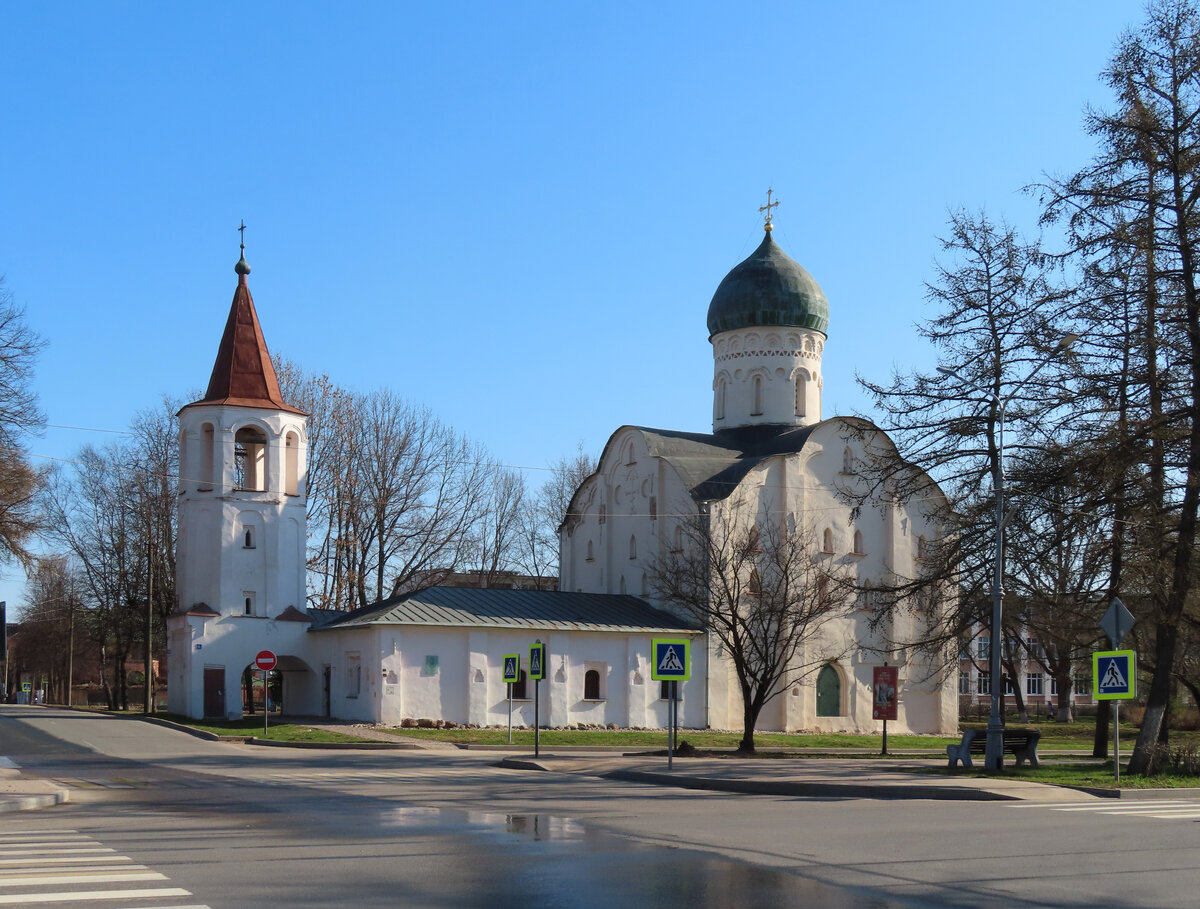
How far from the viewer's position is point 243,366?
44938 millimetres

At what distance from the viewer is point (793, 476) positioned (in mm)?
44750

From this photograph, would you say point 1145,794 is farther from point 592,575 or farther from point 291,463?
point 291,463

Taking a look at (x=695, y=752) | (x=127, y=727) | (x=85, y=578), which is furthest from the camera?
(x=85, y=578)

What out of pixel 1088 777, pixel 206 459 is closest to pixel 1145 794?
pixel 1088 777

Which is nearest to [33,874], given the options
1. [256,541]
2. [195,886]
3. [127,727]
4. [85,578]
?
[195,886]

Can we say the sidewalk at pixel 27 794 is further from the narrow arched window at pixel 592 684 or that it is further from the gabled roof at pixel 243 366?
the gabled roof at pixel 243 366

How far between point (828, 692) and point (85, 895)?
3876 cm

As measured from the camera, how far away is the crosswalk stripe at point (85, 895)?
27.8ft

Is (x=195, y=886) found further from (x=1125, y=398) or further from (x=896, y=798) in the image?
(x=1125, y=398)

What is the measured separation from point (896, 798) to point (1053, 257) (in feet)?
35.7

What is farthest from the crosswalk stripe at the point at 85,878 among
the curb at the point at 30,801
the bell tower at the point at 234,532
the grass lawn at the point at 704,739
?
the bell tower at the point at 234,532

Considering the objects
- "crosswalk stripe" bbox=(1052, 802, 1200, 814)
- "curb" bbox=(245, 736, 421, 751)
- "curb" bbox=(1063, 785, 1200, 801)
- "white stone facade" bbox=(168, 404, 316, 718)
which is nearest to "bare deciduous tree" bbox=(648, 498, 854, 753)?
"curb" bbox=(245, 736, 421, 751)

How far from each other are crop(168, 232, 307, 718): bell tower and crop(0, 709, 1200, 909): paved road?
2181cm

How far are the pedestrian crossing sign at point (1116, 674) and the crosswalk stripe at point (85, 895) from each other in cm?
1489
